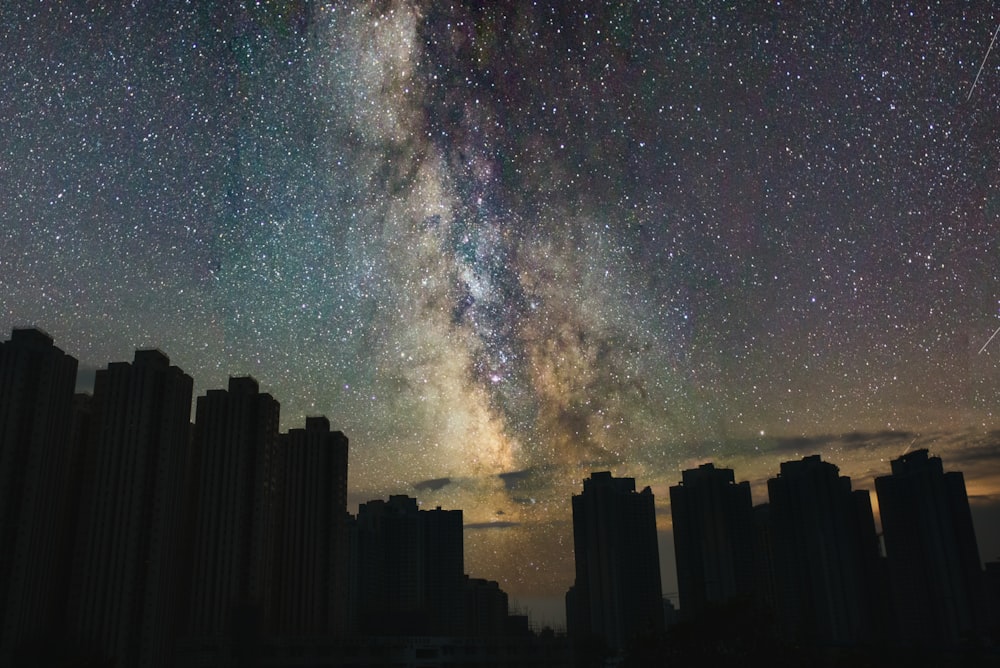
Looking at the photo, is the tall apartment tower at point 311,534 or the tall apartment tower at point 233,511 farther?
the tall apartment tower at point 311,534

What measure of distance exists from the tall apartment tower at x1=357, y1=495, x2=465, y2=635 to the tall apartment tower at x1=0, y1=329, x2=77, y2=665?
5787cm

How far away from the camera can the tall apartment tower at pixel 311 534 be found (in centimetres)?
8681

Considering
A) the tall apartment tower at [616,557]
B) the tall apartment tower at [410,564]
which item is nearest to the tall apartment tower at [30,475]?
the tall apartment tower at [410,564]

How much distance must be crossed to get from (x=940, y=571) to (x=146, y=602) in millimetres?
86422

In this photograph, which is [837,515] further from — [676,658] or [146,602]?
[146,602]

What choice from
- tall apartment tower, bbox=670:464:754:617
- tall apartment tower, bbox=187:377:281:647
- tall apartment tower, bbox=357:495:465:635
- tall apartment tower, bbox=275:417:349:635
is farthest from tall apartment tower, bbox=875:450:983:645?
tall apartment tower, bbox=187:377:281:647

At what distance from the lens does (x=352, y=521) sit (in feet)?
403

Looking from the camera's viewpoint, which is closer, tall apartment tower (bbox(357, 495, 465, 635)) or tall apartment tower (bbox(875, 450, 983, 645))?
tall apartment tower (bbox(875, 450, 983, 645))

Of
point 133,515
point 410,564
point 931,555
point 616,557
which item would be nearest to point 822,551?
point 931,555

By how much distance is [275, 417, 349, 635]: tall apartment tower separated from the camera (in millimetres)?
86812

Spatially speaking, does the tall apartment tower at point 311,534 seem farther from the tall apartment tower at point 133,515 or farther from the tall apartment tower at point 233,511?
the tall apartment tower at point 133,515

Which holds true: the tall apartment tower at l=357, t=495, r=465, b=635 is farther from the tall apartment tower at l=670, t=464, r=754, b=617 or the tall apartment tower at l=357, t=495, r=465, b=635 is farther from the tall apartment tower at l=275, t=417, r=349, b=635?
the tall apartment tower at l=670, t=464, r=754, b=617

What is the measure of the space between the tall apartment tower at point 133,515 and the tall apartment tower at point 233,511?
4.69 metres

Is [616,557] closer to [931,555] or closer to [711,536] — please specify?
[711,536]
